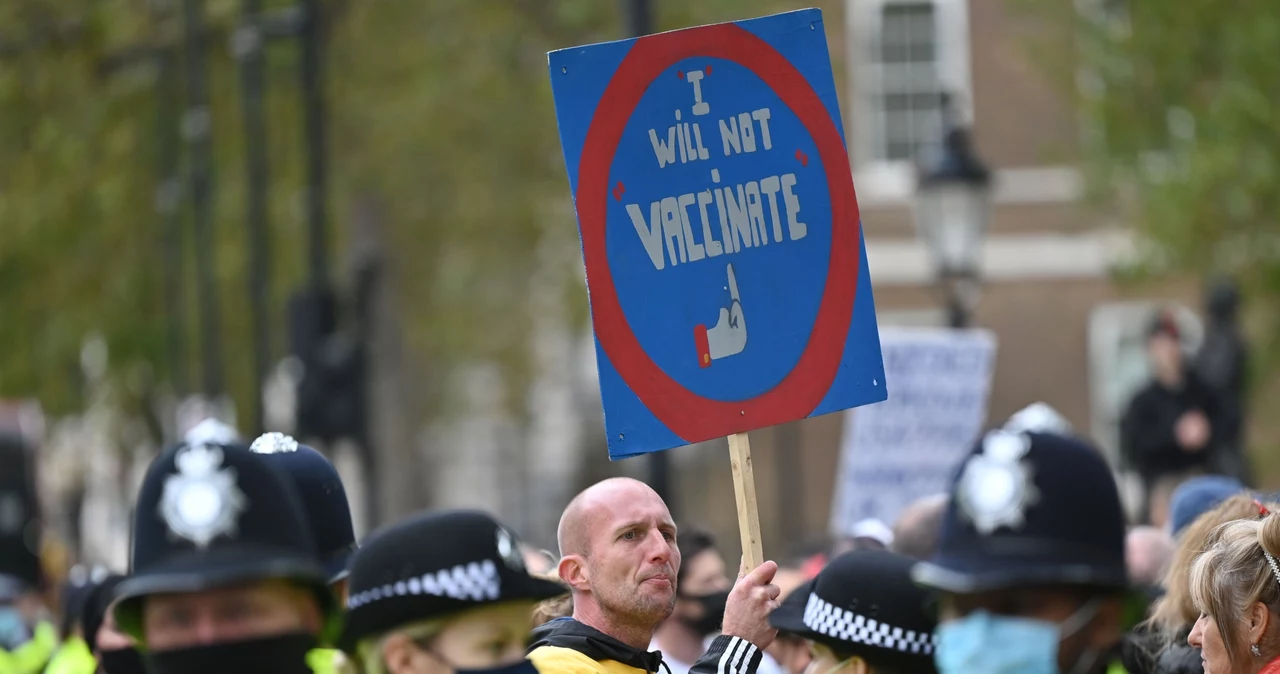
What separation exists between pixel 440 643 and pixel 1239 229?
560 inches

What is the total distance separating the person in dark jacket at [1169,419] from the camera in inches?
504

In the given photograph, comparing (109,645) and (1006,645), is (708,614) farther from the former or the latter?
(1006,645)

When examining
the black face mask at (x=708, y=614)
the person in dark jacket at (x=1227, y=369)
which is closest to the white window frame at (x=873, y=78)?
the person in dark jacket at (x=1227, y=369)

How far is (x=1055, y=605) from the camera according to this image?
340 centimetres

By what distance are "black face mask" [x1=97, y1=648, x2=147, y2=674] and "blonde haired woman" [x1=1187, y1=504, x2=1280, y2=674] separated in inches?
97.3

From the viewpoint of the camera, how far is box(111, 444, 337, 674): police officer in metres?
3.64

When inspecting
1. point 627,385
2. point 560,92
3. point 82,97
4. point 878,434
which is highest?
point 82,97

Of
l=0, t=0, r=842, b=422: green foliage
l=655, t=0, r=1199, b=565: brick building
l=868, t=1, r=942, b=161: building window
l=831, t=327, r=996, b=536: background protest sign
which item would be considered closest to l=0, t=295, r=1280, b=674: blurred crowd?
l=831, t=327, r=996, b=536: background protest sign

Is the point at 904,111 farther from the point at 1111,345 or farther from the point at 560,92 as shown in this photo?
the point at 560,92

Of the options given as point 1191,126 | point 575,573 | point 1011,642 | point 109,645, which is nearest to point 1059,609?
point 1011,642

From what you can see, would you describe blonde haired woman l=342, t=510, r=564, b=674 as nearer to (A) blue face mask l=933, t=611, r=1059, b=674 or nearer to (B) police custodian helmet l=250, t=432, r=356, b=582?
(A) blue face mask l=933, t=611, r=1059, b=674

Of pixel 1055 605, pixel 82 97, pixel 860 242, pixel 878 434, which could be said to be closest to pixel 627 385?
pixel 860 242

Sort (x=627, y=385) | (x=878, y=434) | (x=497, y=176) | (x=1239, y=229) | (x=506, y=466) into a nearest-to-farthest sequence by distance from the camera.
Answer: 1. (x=627, y=385)
2. (x=878, y=434)
3. (x=1239, y=229)
4. (x=497, y=176)
5. (x=506, y=466)

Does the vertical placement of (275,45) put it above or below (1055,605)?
above
